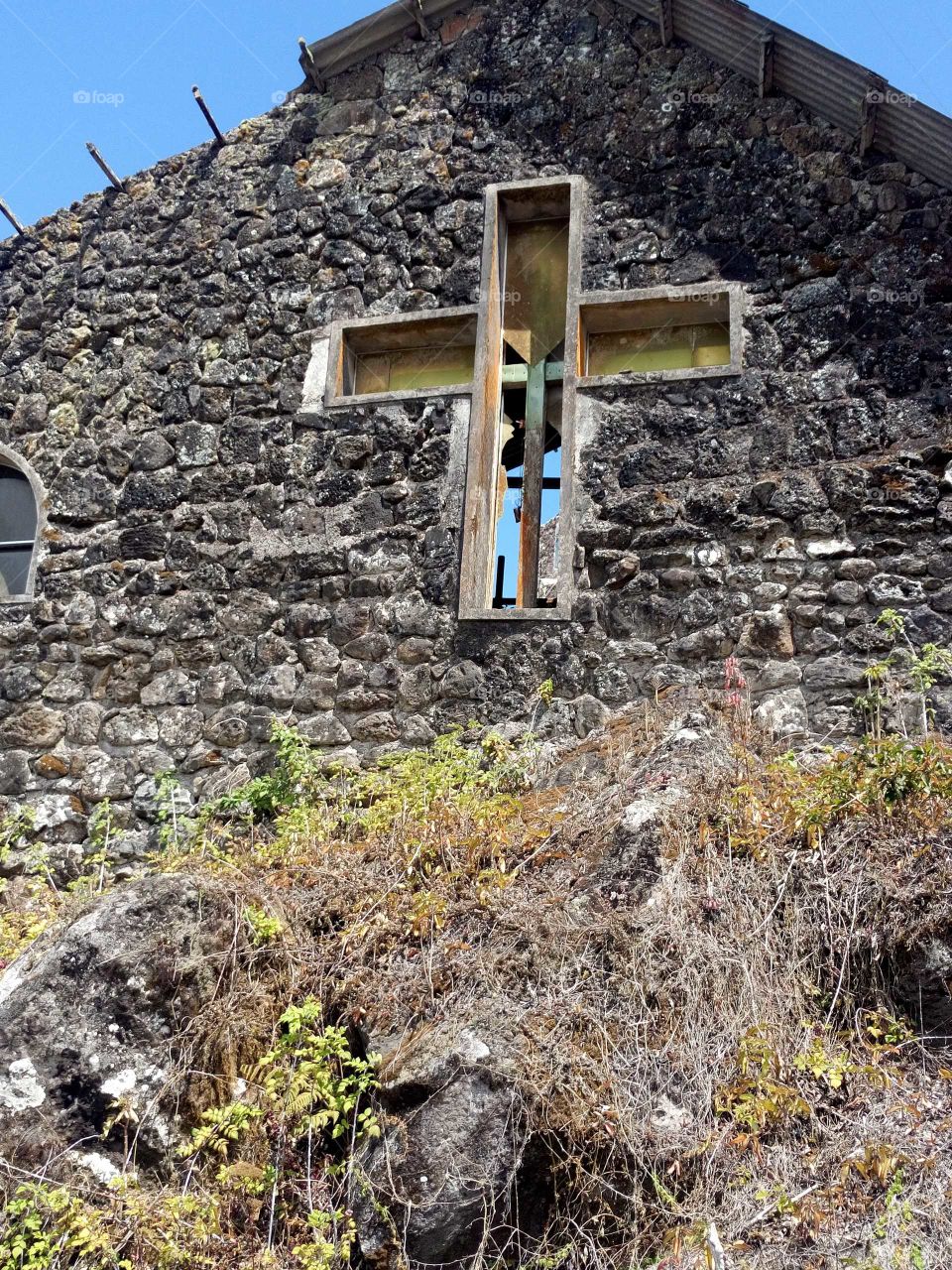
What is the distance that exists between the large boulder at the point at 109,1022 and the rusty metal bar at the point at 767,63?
510 centimetres

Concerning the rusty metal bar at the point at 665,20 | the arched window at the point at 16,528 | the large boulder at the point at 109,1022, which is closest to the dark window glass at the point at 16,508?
the arched window at the point at 16,528

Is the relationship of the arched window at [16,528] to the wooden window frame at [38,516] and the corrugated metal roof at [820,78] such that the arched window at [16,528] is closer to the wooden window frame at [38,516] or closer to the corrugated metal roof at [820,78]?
the wooden window frame at [38,516]

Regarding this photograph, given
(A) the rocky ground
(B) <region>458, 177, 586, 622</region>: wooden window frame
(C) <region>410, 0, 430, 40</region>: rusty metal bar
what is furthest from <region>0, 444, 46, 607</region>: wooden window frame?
(C) <region>410, 0, 430, 40</region>: rusty metal bar

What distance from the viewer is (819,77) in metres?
5.99

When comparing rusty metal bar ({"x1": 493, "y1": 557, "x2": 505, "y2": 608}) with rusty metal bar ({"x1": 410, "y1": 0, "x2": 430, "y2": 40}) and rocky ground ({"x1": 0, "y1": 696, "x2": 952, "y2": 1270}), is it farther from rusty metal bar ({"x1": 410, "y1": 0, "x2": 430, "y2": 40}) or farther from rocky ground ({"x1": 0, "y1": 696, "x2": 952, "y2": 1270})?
rusty metal bar ({"x1": 410, "y1": 0, "x2": 430, "y2": 40})

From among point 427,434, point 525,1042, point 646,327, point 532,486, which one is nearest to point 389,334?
point 427,434

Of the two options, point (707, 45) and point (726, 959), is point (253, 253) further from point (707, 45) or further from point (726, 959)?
point (726, 959)

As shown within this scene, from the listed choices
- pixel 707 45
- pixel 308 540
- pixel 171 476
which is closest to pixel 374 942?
pixel 308 540

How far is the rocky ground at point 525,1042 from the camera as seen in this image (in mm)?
3098

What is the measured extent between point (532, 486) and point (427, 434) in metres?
0.64

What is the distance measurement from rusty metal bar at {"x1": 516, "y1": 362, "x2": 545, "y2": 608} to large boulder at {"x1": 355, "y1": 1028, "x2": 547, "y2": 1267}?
9.89 feet

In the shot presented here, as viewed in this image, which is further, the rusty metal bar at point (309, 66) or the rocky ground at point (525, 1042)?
the rusty metal bar at point (309, 66)

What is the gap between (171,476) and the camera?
21.5 feet

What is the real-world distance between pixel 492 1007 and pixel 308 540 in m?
3.32
